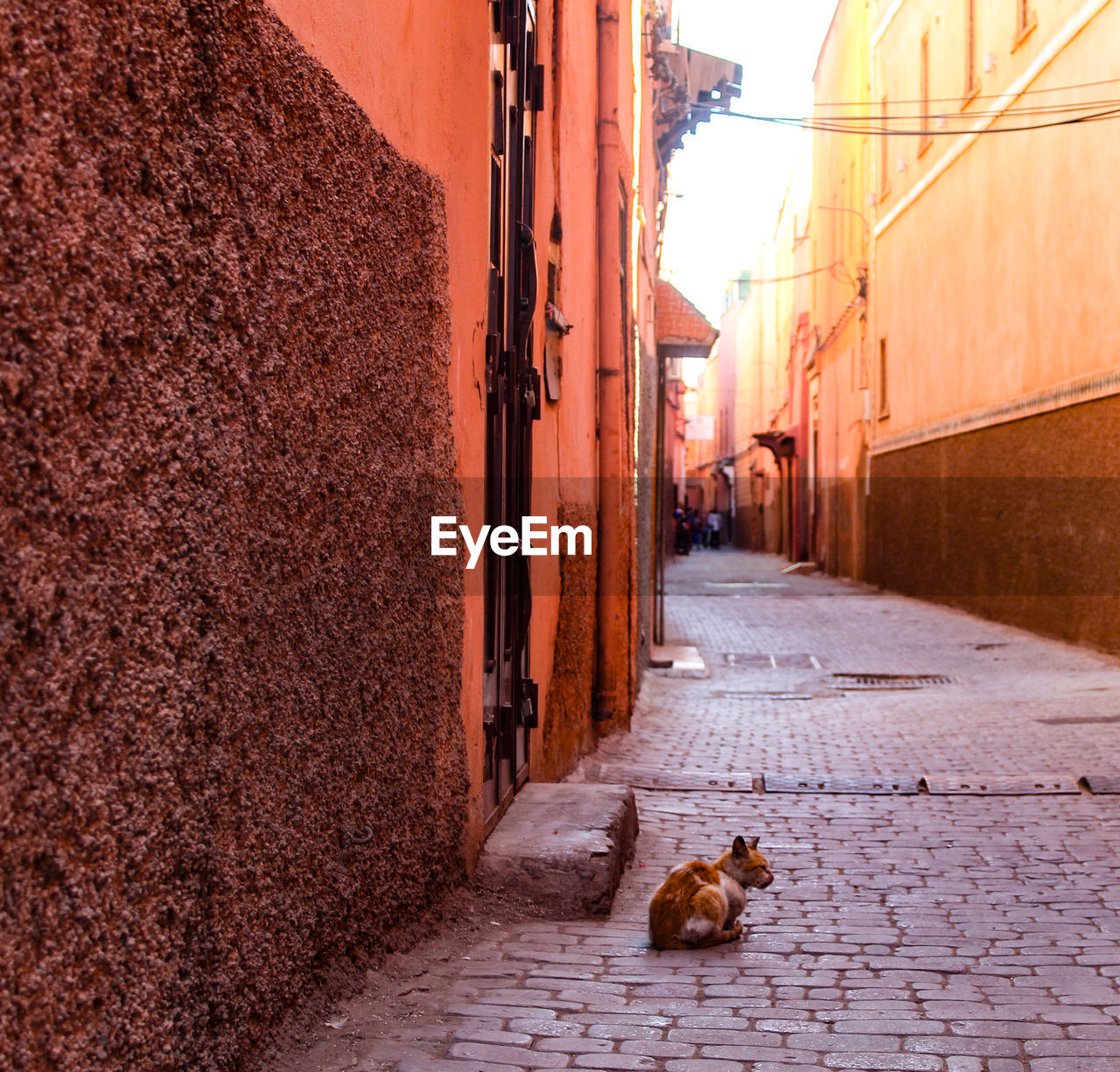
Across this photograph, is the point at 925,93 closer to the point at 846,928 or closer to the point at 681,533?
the point at 846,928

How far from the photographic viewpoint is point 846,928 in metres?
4.35

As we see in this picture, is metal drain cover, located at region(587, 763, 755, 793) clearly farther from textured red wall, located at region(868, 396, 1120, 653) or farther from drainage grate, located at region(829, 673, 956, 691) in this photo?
textured red wall, located at region(868, 396, 1120, 653)

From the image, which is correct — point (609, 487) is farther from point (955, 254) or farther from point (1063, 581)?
point (955, 254)

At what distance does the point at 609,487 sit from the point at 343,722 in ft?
17.8

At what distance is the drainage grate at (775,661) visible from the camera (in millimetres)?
12445

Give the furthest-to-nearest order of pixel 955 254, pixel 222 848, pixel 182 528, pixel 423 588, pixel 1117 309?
pixel 955 254
pixel 1117 309
pixel 423 588
pixel 222 848
pixel 182 528

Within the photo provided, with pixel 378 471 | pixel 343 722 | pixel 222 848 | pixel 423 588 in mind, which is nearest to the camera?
pixel 222 848

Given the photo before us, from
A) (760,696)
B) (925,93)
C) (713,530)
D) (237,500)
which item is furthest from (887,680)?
(713,530)

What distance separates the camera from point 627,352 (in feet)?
29.2

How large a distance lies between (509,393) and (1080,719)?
Result: 5.25 meters

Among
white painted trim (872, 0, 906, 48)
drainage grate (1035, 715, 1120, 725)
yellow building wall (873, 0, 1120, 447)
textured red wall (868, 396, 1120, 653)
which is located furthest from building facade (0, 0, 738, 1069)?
white painted trim (872, 0, 906, 48)

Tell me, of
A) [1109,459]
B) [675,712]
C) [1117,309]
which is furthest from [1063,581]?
[675,712]

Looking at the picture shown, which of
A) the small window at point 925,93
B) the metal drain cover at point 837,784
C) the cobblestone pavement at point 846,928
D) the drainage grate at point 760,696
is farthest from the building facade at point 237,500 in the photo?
the small window at point 925,93

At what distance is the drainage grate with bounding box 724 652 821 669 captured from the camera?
12.4m
